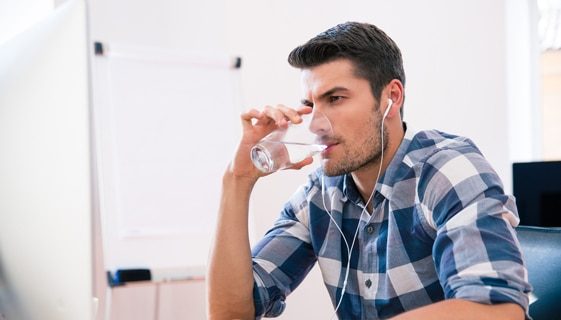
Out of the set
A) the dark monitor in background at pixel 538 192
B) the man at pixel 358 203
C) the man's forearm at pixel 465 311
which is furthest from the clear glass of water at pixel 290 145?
the dark monitor in background at pixel 538 192

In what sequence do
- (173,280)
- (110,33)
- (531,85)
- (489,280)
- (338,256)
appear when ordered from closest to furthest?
(489,280), (338,256), (173,280), (110,33), (531,85)

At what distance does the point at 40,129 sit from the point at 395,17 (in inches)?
104

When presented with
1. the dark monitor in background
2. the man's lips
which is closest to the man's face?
the man's lips

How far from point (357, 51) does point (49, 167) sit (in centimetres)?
95

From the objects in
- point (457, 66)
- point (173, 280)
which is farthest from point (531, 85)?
point (173, 280)

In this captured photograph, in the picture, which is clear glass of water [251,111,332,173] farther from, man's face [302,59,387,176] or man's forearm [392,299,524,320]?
man's forearm [392,299,524,320]

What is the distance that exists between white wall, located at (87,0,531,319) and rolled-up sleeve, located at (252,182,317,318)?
911 mm

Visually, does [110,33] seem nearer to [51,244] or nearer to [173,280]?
[173,280]

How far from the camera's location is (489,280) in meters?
1.00

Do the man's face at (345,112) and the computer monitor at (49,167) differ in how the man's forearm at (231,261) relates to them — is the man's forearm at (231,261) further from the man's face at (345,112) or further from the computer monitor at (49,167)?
the computer monitor at (49,167)

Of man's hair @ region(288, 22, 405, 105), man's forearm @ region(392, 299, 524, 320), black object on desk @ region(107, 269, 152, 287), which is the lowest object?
black object on desk @ region(107, 269, 152, 287)

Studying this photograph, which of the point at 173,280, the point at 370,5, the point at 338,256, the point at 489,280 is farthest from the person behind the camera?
the point at 370,5

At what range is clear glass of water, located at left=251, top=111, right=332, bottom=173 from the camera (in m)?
1.29

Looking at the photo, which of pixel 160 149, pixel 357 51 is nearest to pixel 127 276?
pixel 160 149
